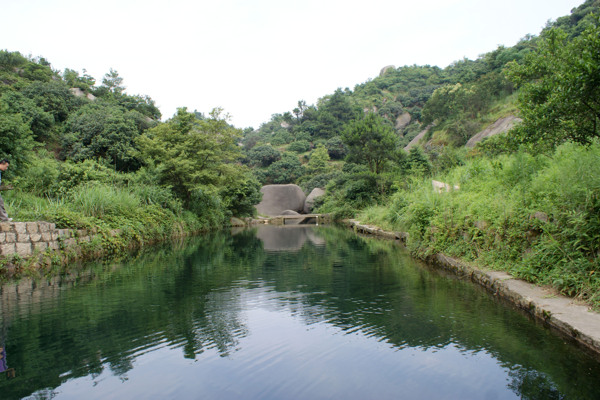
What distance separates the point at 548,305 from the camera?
441 cm

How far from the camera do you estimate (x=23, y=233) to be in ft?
26.4

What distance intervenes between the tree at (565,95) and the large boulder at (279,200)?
2658 cm

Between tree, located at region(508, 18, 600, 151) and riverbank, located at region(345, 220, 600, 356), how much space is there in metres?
2.28

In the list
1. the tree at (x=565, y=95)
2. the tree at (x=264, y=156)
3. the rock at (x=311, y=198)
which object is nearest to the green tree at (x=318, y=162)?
the tree at (x=264, y=156)

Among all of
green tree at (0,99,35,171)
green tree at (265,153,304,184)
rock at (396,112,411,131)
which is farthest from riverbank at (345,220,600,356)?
rock at (396,112,411,131)

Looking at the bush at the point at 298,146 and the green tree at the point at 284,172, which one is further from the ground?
the bush at the point at 298,146

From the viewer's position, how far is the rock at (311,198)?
114 feet

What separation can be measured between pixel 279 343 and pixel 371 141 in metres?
23.3

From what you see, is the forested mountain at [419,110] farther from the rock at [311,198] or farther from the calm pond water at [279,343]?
the calm pond water at [279,343]

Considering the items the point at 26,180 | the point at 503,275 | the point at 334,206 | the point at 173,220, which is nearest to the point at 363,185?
the point at 334,206

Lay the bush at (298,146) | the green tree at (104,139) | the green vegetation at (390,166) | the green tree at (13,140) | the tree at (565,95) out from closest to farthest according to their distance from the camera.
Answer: the tree at (565,95) < the green vegetation at (390,166) < the green tree at (13,140) < the green tree at (104,139) < the bush at (298,146)

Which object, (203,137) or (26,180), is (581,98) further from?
(203,137)

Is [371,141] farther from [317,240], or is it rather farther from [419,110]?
[419,110]

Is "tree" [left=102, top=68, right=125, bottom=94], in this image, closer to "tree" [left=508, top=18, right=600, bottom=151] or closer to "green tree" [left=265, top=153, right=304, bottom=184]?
"green tree" [left=265, top=153, right=304, bottom=184]
